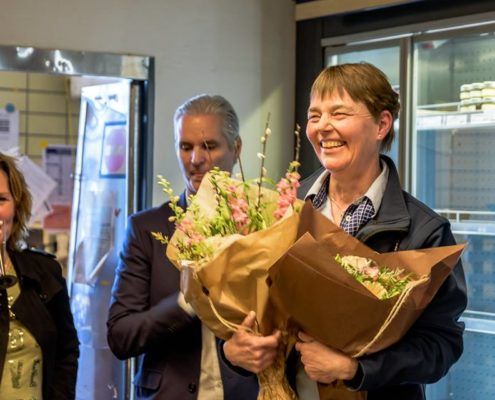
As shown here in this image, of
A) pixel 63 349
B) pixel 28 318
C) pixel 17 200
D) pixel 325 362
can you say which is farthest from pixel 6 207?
pixel 325 362

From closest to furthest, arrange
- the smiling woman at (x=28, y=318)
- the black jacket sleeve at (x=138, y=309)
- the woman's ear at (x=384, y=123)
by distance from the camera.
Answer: the woman's ear at (x=384, y=123) → the black jacket sleeve at (x=138, y=309) → the smiling woman at (x=28, y=318)

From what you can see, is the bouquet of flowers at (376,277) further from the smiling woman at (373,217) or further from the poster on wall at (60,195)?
the poster on wall at (60,195)

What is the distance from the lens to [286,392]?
5.55 ft

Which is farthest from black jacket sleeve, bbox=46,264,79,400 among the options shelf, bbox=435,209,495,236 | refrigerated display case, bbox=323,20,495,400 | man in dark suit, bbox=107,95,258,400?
shelf, bbox=435,209,495,236

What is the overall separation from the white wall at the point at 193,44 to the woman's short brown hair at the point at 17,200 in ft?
2.51

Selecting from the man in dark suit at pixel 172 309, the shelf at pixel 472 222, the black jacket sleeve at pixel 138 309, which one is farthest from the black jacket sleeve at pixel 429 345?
the shelf at pixel 472 222

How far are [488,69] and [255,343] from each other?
2.12 meters

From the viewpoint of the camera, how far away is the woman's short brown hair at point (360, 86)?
1.82 m

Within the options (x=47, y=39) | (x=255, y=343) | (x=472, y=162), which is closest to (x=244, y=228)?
(x=255, y=343)

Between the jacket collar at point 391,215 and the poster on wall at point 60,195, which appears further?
the poster on wall at point 60,195

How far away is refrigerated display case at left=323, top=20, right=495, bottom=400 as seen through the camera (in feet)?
10.8

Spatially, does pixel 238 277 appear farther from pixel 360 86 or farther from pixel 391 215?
pixel 360 86

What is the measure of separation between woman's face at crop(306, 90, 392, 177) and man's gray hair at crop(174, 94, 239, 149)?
0.59 meters

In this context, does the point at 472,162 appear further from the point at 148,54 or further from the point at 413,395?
the point at 413,395
